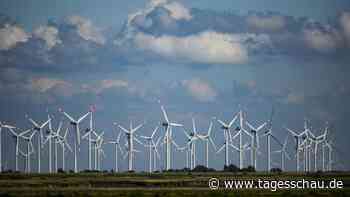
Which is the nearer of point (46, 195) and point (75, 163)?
point (46, 195)

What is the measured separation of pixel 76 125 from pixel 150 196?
5827cm

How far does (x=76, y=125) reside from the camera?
5901 inches

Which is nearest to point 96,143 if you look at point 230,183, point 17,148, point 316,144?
point 17,148

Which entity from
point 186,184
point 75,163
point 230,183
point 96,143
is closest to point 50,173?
point 96,143

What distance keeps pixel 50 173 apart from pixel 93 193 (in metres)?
93.1

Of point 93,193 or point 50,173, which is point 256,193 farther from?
point 50,173

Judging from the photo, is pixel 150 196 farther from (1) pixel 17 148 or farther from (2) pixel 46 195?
(1) pixel 17 148

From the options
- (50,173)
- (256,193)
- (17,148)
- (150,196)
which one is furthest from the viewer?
(50,173)

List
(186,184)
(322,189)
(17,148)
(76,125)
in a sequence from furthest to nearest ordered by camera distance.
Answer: (17,148), (76,125), (186,184), (322,189)

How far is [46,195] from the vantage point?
309 feet

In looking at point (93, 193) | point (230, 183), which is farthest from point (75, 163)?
point (93, 193)

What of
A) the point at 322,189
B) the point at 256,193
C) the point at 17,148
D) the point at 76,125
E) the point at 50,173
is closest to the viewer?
the point at 256,193

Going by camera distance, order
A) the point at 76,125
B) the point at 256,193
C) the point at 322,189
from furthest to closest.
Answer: the point at 76,125
the point at 322,189
the point at 256,193

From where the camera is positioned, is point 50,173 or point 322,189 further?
point 50,173
